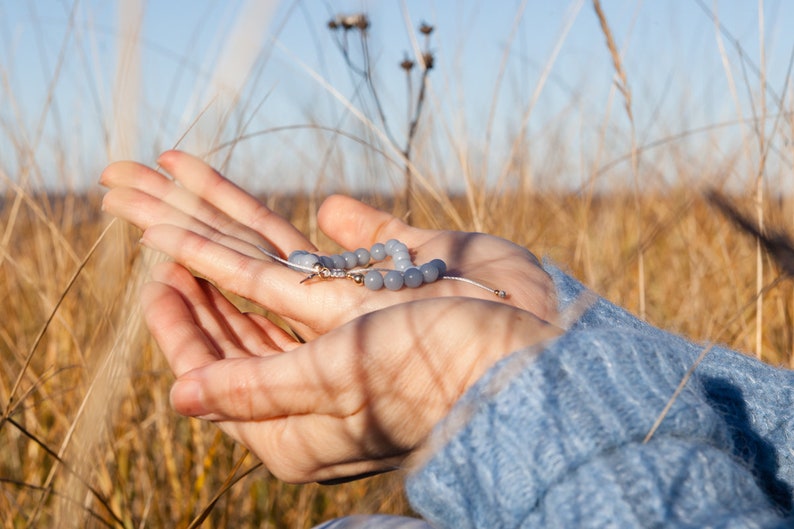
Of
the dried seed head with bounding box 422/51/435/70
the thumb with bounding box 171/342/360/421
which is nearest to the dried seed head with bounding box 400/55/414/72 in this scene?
the dried seed head with bounding box 422/51/435/70

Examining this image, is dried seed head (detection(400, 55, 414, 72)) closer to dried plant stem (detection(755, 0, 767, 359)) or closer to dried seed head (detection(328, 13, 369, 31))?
dried seed head (detection(328, 13, 369, 31))

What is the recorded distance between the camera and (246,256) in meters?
1.29

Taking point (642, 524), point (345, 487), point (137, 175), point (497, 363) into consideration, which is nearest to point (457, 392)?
point (497, 363)

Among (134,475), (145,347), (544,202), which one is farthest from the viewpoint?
(544,202)

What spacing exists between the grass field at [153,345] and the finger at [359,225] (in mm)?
73

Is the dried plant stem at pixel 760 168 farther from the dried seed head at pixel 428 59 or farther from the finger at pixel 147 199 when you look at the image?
the finger at pixel 147 199

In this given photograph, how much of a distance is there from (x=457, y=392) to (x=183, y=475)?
0.96 meters

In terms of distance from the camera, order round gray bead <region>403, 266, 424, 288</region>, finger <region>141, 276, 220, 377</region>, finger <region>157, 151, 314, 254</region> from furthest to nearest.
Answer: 1. finger <region>157, 151, 314, 254</region>
2. round gray bead <region>403, 266, 424, 288</region>
3. finger <region>141, 276, 220, 377</region>

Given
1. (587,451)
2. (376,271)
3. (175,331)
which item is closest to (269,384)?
(175,331)

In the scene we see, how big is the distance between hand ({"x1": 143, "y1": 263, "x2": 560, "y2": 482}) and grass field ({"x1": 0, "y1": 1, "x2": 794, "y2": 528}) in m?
0.11

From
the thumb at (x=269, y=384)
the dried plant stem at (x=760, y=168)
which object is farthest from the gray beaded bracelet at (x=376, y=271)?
the dried plant stem at (x=760, y=168)

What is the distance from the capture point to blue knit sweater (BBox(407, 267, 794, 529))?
2.60 ft

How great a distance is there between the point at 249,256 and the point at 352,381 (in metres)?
0.47

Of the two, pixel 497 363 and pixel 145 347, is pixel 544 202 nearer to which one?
pixel 145 347
